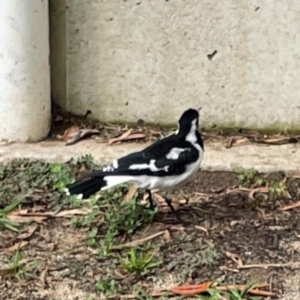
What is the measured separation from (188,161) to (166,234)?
1.31 feet

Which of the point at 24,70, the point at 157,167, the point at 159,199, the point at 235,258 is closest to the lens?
the point at 235,258

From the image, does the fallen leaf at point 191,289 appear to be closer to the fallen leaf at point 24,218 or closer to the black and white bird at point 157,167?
the black and white bird at point 157,167

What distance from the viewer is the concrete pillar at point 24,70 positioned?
6355mm

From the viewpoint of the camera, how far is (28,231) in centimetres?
547

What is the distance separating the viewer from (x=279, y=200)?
5867 mm

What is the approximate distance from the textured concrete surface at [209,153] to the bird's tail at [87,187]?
0.94 metres

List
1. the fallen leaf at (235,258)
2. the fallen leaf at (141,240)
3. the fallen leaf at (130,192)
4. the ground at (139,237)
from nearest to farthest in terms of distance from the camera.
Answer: the ground at (139,237), the fallen leaf at (235,258), the fallen leaf at (141,240), the fallen leaf at (130,192)

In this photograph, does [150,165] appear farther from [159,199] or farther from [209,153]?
[209,153]

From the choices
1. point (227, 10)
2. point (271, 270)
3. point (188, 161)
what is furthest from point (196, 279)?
point (227, 10)

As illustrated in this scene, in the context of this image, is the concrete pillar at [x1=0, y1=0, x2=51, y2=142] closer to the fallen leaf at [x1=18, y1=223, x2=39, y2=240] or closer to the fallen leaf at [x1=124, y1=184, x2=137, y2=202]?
the fallen leaf at [x1=124, y1=184, x2=137, y2=202]

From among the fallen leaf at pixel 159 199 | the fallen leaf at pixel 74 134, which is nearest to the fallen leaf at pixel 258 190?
the fallen leaf at pixel 159 199

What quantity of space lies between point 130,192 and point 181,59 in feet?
3.88

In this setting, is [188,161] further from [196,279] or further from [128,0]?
[128,0]

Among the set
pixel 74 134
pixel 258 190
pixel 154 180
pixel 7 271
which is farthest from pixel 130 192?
pixel 7 271
